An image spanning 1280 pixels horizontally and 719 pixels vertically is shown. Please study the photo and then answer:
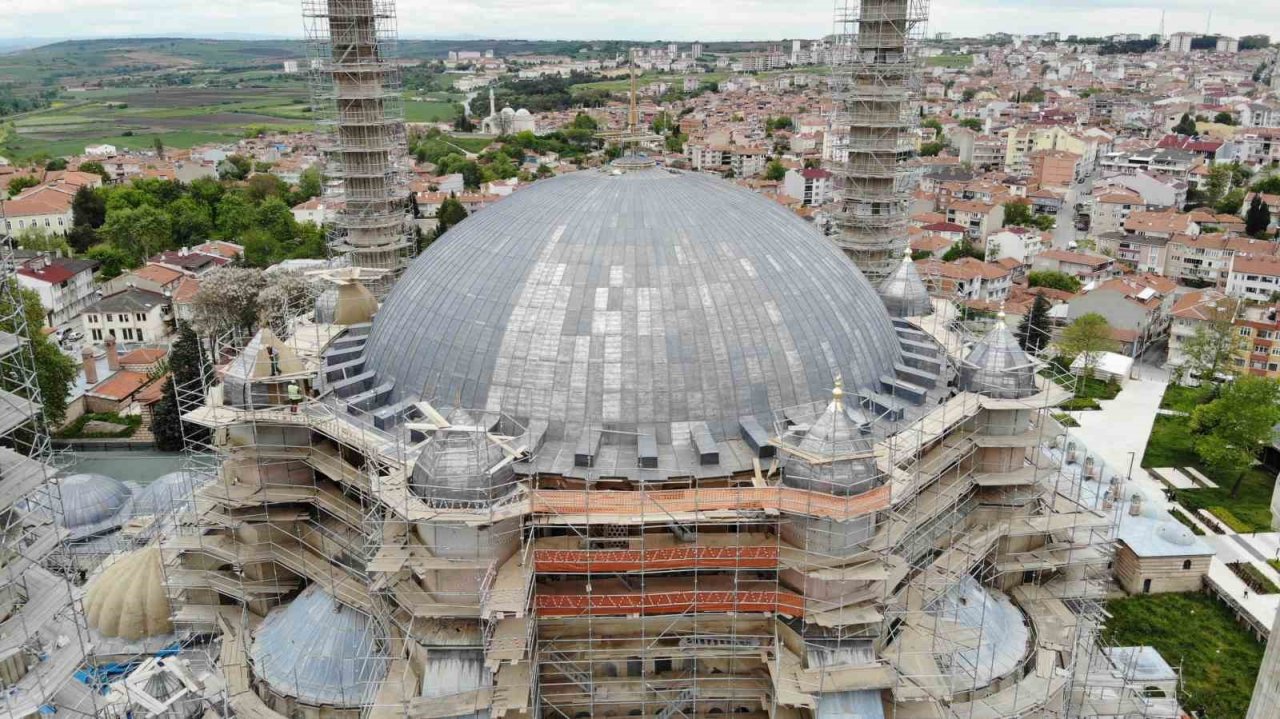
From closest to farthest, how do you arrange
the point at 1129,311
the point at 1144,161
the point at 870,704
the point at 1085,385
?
the point at 870,704 → the point at 1085,385 → the point at 1129,311 → the point at 1144,161

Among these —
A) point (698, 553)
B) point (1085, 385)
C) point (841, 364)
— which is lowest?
point (1085, 385)

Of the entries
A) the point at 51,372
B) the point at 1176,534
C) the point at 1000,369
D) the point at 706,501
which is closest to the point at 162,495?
the point at 51,372

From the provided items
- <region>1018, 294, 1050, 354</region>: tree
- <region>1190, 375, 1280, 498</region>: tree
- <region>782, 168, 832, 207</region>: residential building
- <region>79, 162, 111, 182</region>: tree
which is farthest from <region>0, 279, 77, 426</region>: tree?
<region>782, 168, 832, 207</region>: residential building

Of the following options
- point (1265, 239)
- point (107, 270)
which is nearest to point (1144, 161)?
point (1265, 239)

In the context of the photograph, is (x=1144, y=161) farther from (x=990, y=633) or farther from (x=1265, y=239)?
(x=990, y=633)

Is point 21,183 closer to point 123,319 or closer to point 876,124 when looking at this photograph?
point 123,319

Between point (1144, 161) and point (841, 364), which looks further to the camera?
point (1144, 161)

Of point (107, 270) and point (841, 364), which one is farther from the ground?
point (841, 364)

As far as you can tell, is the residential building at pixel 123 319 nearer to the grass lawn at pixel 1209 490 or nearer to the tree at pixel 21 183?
the tree at pixel 21 183
